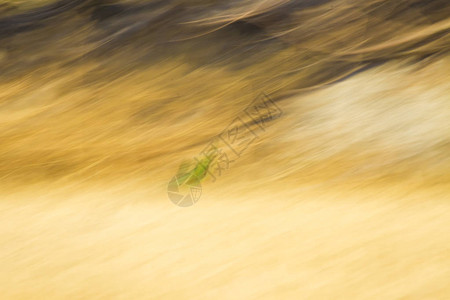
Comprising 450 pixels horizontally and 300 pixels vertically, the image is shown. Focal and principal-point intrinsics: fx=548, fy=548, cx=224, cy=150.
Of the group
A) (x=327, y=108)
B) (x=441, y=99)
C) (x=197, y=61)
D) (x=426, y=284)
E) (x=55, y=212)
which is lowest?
(x=426, y=284)

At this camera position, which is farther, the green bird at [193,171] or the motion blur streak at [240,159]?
the green bird at [193,171]

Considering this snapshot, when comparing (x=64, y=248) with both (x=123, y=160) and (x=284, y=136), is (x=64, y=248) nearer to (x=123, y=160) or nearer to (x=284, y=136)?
(x=123, y=160)

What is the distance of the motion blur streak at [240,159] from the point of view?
1095mm

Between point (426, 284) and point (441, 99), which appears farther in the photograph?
point (441, 99)

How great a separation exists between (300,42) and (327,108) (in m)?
0.23

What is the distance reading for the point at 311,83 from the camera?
1.42 meters

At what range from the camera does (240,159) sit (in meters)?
1.31

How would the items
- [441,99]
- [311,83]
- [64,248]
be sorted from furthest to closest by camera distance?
[311,83], [441,99], [64,248]

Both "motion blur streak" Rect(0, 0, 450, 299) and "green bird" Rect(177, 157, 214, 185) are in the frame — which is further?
"green bird" Rect(177, 157, 214, 185)

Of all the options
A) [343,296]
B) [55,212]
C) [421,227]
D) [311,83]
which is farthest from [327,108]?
[55,212]

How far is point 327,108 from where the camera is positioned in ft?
4.45

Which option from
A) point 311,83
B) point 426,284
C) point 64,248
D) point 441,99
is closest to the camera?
point 426,284

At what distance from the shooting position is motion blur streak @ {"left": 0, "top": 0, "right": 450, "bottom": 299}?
1.09 metres

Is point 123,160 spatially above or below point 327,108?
above
